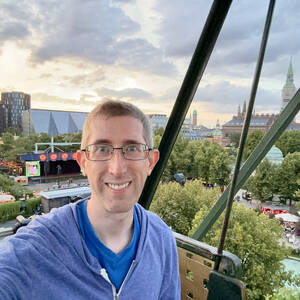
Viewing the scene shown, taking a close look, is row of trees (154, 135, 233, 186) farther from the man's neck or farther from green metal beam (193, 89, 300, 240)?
the man's neck

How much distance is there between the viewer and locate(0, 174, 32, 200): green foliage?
4.01 metres

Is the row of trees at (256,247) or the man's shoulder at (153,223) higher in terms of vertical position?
the man's shoulder at (153,223)

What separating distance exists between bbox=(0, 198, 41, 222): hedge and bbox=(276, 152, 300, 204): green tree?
4.35 metres

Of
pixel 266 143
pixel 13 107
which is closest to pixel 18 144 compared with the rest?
pixel 13 107

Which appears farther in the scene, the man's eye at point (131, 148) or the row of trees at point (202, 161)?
the row of trees at point (202, 161)

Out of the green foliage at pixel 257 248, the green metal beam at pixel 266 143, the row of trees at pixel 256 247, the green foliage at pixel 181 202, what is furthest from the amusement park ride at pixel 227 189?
the green foliage at pixel 181 202

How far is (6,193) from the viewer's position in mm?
4020

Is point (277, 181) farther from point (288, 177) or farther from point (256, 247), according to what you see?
point (256, 247)

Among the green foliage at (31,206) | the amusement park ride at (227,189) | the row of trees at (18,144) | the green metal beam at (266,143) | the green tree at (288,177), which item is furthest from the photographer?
the green tree at (288,177)

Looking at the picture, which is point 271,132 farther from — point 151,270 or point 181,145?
point 181,145

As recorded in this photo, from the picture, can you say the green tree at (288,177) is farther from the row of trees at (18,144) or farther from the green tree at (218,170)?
the row of trees at (18,144)

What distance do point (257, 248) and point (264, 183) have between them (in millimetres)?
1513

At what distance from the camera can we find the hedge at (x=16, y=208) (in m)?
2.96

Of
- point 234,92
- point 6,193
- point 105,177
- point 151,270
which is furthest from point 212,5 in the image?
point 6,193
